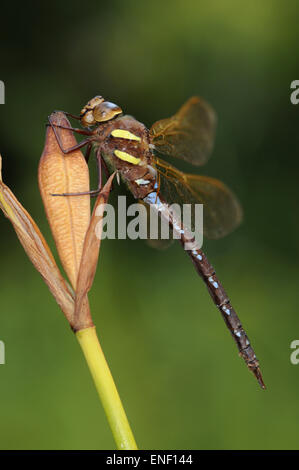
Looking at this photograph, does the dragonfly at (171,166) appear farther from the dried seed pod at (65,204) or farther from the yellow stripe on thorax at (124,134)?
the dried seed pod at (65,204)

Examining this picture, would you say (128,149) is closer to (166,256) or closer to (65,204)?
(65,204)

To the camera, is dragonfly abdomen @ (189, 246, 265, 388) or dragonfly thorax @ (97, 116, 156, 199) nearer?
dragonfly thorax @ (97, 116, 156, 199)

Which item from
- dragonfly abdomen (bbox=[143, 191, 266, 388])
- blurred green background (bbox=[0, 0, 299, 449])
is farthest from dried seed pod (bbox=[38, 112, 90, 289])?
blurred green background (bbox=[0, 0, 299, 449])

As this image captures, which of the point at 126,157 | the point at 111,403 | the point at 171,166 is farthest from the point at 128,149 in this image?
the point at 111,403

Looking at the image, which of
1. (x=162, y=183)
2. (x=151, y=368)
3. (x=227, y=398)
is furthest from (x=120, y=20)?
(x=227, y=398)

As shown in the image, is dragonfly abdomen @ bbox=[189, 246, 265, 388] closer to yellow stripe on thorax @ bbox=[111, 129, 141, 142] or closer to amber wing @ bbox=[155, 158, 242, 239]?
amber wing @ bbox=[155, 158, 242, 239]

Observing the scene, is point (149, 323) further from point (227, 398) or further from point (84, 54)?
point (84, 54)
